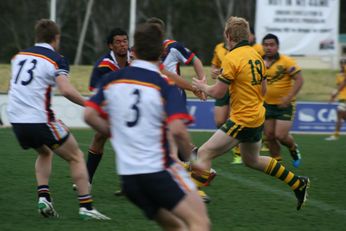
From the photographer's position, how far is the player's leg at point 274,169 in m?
7.63

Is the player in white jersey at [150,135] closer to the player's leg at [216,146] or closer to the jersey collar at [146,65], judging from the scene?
the jersey collar at [146,65]

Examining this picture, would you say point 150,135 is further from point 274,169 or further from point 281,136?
point 281,136

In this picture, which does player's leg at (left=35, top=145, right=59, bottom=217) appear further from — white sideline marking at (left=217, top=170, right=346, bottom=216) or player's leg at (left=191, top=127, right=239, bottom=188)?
white sideline marking at (left=217, top=170, right=346, bottom=216)

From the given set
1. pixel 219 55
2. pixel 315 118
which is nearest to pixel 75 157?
pixel 219 55

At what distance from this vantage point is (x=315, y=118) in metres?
19.1

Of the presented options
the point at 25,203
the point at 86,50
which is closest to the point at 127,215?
the point at 25,203

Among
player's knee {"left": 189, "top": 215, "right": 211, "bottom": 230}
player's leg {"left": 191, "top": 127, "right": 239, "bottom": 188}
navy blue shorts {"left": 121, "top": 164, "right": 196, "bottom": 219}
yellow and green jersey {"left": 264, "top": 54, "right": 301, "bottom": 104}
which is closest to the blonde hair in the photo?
player's leg {"left": 191, "top": 127, "right": 239, "bottom": 188}

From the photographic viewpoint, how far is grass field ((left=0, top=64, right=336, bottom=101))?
1037 inches

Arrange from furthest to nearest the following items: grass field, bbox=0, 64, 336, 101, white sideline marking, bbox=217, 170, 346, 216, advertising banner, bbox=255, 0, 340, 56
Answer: grass field, bbox=0, 64, 336, 101
advertising banner, bbox=255, 0, 340, 56
white sideline marking, bbox=217, 170, 346, 216

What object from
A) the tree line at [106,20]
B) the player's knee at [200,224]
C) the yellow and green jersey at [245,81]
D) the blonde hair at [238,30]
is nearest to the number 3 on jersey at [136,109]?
the player's knee at [200,224]

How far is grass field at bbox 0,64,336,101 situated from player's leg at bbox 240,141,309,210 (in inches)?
699

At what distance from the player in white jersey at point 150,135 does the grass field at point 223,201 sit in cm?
207

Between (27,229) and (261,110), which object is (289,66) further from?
(27,229)

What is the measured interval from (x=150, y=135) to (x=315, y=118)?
14901mm
